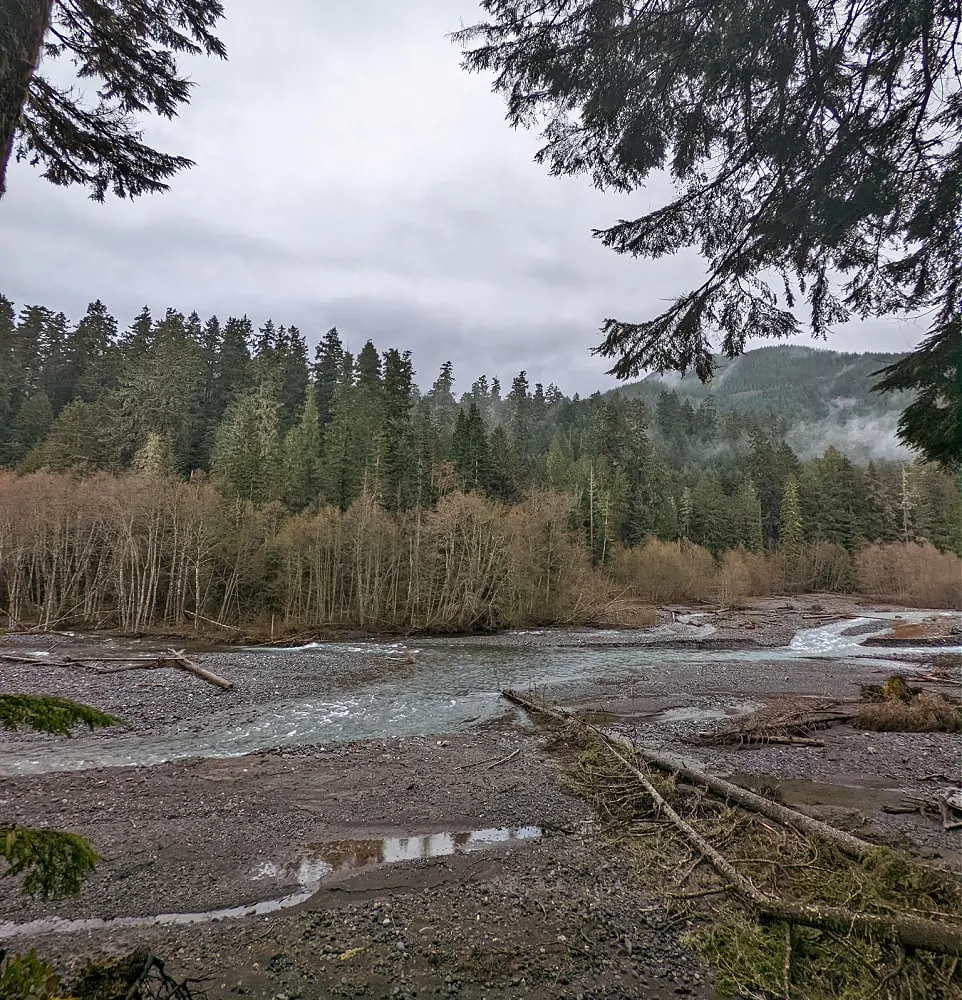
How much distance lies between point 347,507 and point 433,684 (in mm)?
28196

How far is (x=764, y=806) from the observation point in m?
7.11

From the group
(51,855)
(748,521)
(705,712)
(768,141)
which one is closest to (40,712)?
(51,855)

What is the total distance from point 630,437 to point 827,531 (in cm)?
2698

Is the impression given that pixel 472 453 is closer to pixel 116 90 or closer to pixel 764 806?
pixel 764 806

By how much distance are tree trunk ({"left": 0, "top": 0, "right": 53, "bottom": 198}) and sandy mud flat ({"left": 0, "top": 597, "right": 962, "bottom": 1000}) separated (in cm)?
576

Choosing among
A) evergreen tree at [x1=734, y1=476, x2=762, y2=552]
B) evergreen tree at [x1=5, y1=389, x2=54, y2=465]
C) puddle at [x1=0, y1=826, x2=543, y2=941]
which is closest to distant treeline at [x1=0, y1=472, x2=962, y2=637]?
evergreen tree at [x1=5, y1=389, x2=54, y2=465]

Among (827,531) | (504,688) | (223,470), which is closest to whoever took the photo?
(504,688)

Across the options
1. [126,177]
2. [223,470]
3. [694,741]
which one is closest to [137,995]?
[126,177]

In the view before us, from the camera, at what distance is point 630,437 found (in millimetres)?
75750

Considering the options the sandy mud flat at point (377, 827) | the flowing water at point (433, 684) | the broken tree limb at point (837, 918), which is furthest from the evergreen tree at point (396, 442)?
the broken tree limb at point (837, 918)

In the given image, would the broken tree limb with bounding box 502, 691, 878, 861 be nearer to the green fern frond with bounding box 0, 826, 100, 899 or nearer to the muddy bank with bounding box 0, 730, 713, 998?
the muddy bank with bounding box 0, 730, 713, 998

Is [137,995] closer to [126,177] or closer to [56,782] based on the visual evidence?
[126,177]

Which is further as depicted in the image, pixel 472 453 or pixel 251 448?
pixel 472 453

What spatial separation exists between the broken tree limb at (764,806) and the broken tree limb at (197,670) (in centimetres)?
1214
